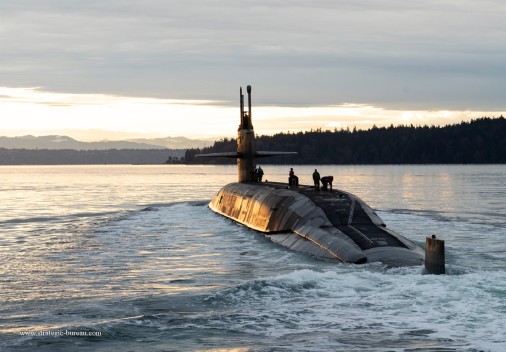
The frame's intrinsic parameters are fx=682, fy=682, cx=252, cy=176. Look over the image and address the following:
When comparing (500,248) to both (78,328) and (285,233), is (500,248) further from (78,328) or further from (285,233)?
(78,328)

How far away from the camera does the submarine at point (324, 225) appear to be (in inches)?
1032

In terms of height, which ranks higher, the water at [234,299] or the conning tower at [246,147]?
the conning tower at [246,147]

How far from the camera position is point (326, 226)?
30906 millimetres

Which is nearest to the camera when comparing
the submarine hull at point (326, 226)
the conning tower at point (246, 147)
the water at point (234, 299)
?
the water at point (234, 299)

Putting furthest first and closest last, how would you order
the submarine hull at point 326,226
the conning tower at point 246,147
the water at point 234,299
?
the conning tower at point 246,147 < the submarine hull at point 326,226 < the water at point 234,299

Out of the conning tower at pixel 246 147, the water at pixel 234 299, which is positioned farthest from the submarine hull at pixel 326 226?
the conning tower at pixel 246 147

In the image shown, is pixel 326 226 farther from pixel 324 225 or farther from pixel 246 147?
pixel 246 147

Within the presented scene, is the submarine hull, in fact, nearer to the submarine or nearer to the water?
the submarine

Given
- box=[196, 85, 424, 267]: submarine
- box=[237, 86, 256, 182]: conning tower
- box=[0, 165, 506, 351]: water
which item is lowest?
box=[0, 165, 506, 351]: water

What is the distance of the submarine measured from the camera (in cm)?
2622

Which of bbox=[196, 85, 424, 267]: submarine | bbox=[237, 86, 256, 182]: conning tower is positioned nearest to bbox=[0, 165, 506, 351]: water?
bbox=[196, 85, 424, 267]: submarine

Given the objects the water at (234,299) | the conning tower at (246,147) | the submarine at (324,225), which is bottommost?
the water at (234,299)

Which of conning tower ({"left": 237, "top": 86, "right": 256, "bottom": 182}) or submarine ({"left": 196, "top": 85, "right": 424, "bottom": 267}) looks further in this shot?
conning tower ({"left": 237, "top": 86, "right": 256, "bottom": 182})

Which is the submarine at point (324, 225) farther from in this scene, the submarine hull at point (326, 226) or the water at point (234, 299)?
the water at point (234, 299)
